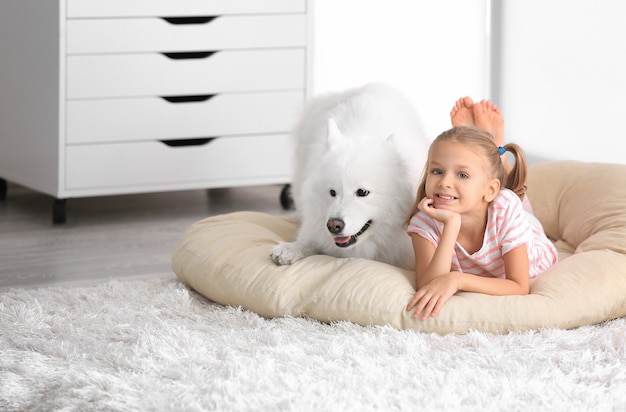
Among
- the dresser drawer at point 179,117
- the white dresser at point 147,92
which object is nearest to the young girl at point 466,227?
the dresser drawer at point 179,117

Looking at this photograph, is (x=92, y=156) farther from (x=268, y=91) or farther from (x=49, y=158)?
(x=268, y=91)

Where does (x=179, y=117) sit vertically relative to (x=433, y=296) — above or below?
above

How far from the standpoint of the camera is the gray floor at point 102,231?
261cm

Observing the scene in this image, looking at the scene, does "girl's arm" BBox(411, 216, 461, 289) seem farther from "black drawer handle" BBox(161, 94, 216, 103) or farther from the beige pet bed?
"black drawer handle" BBox(161, 94, 216, 103)

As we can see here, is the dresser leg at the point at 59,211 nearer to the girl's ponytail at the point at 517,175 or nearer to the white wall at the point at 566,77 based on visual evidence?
the girl's ponytail at the point at 517,175

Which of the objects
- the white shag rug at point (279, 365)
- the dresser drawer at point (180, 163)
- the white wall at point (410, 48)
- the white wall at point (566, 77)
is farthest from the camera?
the white wall at point (410, 48)

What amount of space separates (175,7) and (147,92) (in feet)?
1.02

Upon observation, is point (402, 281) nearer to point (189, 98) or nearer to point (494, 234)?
point (494, 234)

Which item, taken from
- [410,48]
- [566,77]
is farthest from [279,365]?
[410,48]

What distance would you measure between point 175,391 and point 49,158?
72.4 inches

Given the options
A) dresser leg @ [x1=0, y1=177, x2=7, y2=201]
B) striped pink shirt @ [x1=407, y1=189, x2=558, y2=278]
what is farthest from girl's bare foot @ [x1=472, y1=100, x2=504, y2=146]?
dresser leg @ [x1=0, y1=177, x2=7, y2=201]

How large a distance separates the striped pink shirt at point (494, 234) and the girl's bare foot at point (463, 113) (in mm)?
460

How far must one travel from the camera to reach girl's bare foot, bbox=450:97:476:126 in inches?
98.8

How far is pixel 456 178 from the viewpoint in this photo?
79.1 inches
